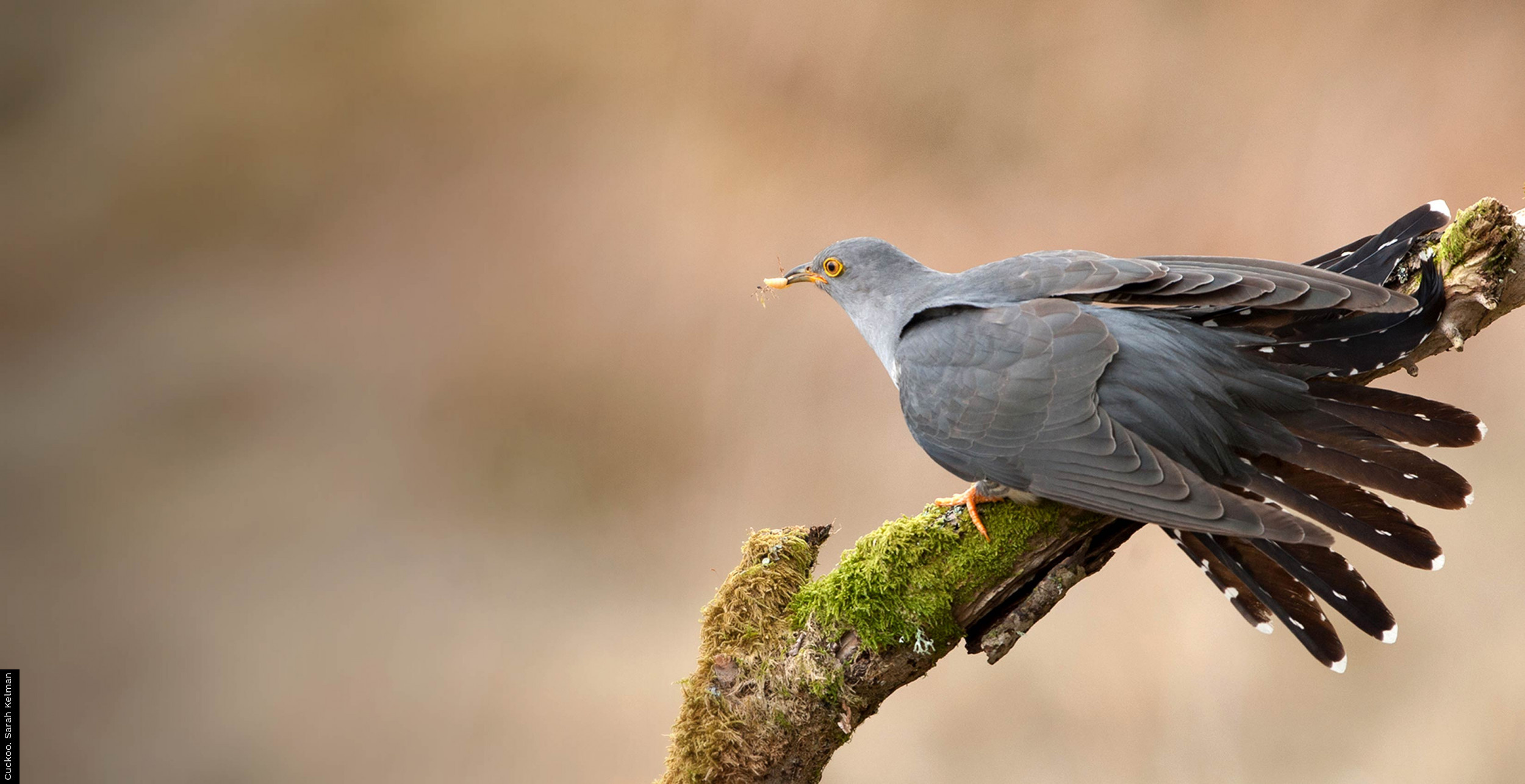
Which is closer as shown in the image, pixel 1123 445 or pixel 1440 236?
pixel 1123 445

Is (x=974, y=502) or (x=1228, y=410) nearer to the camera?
(x=1228, y=410)

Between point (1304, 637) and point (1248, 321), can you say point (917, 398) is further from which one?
point (1304, 637)

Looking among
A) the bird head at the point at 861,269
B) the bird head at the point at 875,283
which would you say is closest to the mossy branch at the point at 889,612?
the bird head at the point at 875,283

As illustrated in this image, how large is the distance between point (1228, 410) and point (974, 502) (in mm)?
711

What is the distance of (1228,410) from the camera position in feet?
8.90

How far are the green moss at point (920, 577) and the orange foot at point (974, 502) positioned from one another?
0.05ft

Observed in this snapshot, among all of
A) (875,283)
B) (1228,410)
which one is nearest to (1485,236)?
(1228,410)

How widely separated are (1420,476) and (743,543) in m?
1.80

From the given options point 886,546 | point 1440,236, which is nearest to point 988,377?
point 886,546

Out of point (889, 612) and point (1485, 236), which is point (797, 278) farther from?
point (1485, 236)

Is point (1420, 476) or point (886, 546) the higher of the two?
point (886, 546)

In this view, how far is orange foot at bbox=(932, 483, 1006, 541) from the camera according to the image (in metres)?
2.83

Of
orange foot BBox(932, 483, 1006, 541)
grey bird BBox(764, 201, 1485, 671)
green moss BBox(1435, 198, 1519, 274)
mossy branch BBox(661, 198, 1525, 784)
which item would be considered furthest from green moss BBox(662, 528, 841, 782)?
green moss BBox(1435, 198, 1519, 274)

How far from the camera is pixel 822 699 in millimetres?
2734
